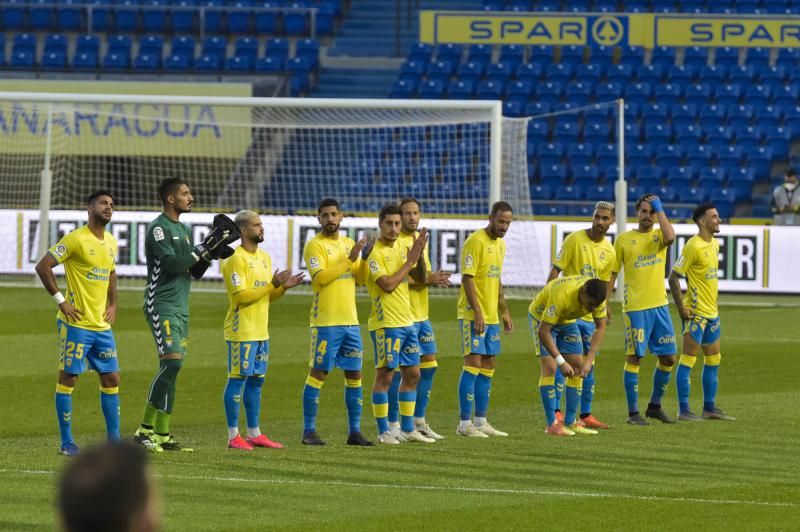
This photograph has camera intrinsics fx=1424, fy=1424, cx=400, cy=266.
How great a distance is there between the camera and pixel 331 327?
10.5m

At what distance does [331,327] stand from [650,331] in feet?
10.6

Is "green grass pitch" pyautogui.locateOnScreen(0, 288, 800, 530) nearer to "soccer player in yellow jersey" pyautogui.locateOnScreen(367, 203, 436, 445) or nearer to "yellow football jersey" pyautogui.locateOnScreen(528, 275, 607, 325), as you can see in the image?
"soccer player in yellow jersey" pyautogui.locateOnScreen(367, 203, 436, 445)

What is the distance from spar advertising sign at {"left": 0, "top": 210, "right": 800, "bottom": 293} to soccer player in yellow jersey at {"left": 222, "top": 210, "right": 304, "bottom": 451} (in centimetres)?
1443

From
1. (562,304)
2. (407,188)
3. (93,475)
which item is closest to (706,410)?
(562,304)

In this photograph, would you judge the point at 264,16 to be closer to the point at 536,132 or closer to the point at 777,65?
the point at 536,132

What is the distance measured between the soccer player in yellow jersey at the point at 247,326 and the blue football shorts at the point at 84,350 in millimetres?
878

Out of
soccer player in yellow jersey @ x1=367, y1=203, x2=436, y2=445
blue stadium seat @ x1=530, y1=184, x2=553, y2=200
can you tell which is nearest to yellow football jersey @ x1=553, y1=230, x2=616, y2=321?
soccer player in yellow jersey @ x1=367, y1=203, x2=436, y2=445

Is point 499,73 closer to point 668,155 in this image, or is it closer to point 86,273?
point 668,155

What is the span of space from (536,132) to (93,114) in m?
9.87

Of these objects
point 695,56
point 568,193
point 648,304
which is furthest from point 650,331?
point 695,56

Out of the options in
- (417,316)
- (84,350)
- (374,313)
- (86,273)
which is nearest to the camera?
(84,350)

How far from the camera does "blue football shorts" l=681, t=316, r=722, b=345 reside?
12617mm

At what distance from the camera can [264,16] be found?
35.0m

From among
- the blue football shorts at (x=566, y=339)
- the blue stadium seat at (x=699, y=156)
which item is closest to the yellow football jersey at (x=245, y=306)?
the blue football shorts at (x=566, y=339)
